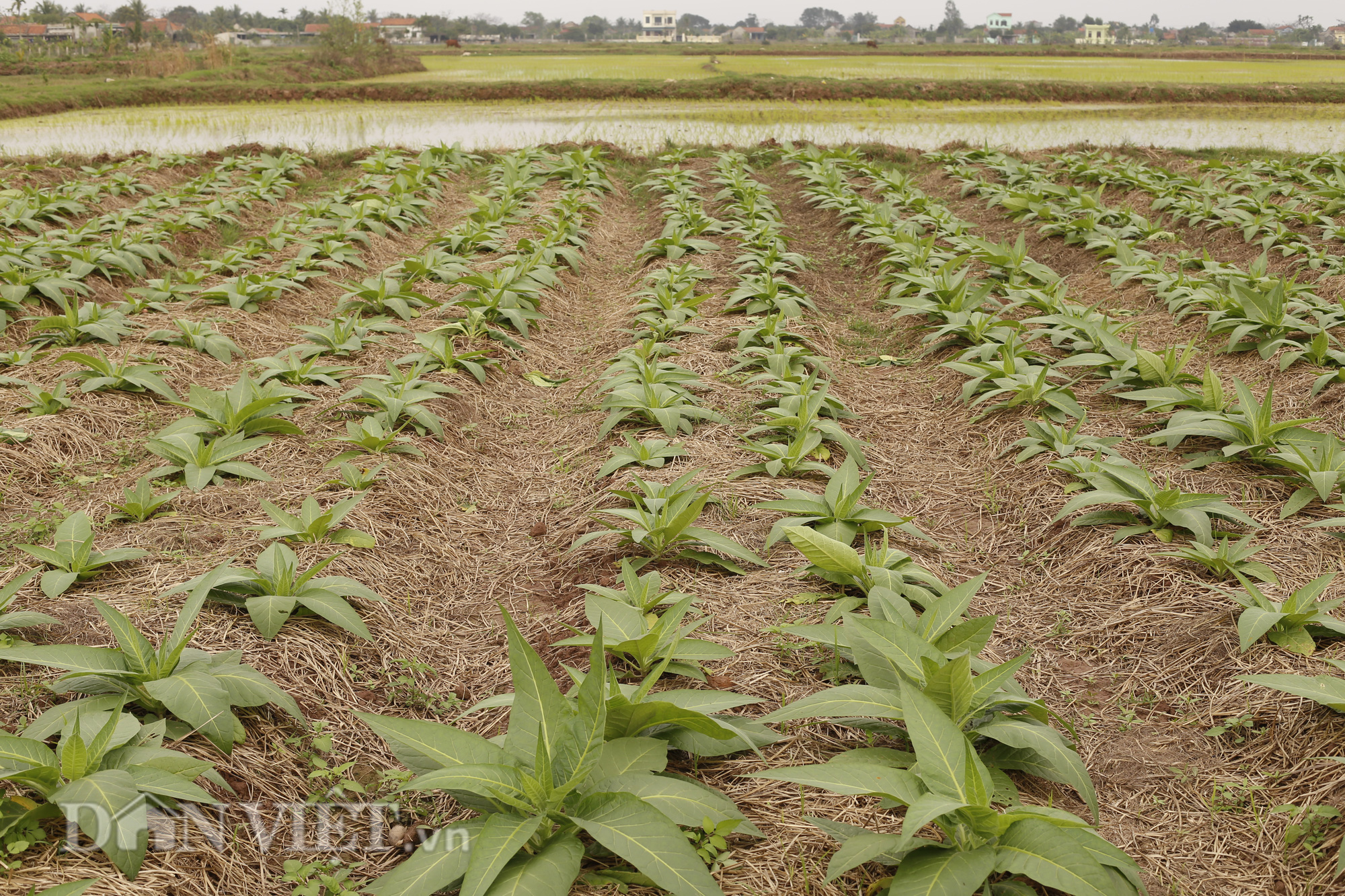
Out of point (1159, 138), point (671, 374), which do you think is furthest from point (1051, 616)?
point (1159, 138)

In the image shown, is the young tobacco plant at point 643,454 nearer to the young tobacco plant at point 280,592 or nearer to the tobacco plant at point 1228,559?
the young tobacco plant at point 280,592

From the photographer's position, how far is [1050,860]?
6.28 ft

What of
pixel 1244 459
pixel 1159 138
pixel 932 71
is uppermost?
pixel 932 71

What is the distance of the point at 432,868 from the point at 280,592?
1.51 m

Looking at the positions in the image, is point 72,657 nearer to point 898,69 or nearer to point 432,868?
point 432,868

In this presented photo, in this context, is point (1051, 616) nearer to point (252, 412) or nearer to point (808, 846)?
point (808, 846)

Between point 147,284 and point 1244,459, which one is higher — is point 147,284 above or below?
above

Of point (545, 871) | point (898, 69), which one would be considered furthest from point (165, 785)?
point (898, 69)

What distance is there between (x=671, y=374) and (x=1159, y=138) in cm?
1953

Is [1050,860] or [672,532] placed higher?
[672,532]

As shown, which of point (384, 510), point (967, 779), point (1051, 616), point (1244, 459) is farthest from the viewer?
point (1244, 459)

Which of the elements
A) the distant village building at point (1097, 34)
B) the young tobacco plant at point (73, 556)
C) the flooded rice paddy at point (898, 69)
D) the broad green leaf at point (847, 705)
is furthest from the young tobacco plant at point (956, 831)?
the distant village building at point (1097, 34)

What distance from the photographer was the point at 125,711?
96.0 inches

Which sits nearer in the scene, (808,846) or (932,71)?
(808,846)
